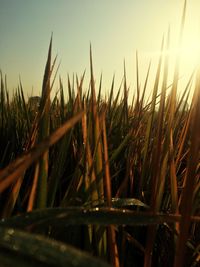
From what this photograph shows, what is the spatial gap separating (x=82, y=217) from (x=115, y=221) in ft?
0.08

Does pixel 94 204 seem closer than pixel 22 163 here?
No

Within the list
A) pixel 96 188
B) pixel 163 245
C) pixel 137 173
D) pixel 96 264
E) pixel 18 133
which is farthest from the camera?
pixel 18 133

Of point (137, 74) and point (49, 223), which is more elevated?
point (137, 74)

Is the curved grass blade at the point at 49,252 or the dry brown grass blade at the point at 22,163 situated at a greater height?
the dry brown grass blade at the point at 22,163

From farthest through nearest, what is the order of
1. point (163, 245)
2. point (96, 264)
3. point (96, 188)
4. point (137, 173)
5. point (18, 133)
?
point (18, 133) < point (137, 173) < point (163, 245) < point (96, 188) < point (96, 264)

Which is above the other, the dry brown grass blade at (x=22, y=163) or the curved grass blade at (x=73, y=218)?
the dry brown grass blade at (x=22, y=163)

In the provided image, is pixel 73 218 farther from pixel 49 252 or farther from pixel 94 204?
pixel 94 204

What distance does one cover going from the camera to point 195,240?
68 cm

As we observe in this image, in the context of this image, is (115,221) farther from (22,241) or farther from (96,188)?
(96,188)

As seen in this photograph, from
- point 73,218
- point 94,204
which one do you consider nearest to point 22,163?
point 73,218

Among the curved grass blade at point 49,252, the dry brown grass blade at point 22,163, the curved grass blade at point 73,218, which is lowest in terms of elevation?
the curved grass blade at point 49,252

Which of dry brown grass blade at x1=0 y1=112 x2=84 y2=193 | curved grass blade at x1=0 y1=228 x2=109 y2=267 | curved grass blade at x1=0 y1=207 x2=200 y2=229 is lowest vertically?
curved grass blade at x1=0 y1=228 x2=109 y2=267

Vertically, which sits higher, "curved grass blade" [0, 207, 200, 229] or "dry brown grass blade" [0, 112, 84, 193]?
"dry brown grass blade" [0, 112, 84, 193]

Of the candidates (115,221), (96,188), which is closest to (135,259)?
(96,188)
